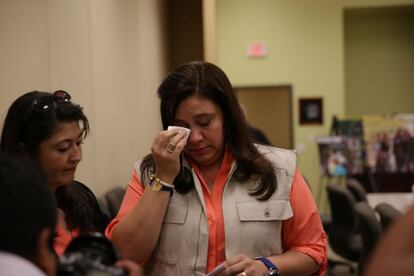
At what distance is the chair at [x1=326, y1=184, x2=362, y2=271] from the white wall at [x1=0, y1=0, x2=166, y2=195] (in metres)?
1.77

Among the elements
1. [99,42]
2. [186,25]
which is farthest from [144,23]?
[99,42]

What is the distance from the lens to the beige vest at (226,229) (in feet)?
6.11

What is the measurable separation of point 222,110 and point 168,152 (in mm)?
263

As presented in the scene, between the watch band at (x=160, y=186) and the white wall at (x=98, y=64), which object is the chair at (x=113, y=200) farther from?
the watch band at (x=160, y=186)

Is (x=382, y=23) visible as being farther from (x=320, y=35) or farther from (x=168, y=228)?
(x=168, y=228)

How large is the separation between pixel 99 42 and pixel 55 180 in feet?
7.86

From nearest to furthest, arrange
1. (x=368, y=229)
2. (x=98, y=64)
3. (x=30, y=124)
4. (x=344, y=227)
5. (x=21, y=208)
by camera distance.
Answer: (x=21, y=208)
(x=30, y=124)
(x=368, y=229)
(x=98, y=64)
(x=344, y=227)

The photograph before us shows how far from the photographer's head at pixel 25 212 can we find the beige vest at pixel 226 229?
890 mm

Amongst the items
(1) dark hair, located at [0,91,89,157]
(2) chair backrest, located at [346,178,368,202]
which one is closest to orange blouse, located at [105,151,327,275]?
(1) dark hair, located at [0,91,89,157]

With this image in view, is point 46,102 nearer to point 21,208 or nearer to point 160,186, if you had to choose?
point 160,186

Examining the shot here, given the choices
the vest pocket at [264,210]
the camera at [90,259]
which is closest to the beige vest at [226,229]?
the vest pocket at [264,210]

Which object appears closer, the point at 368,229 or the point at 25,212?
the point at 25,212

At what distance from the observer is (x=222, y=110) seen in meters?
1.98

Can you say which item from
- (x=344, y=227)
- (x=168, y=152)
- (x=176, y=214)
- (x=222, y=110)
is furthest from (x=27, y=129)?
(x=344, y=227)
